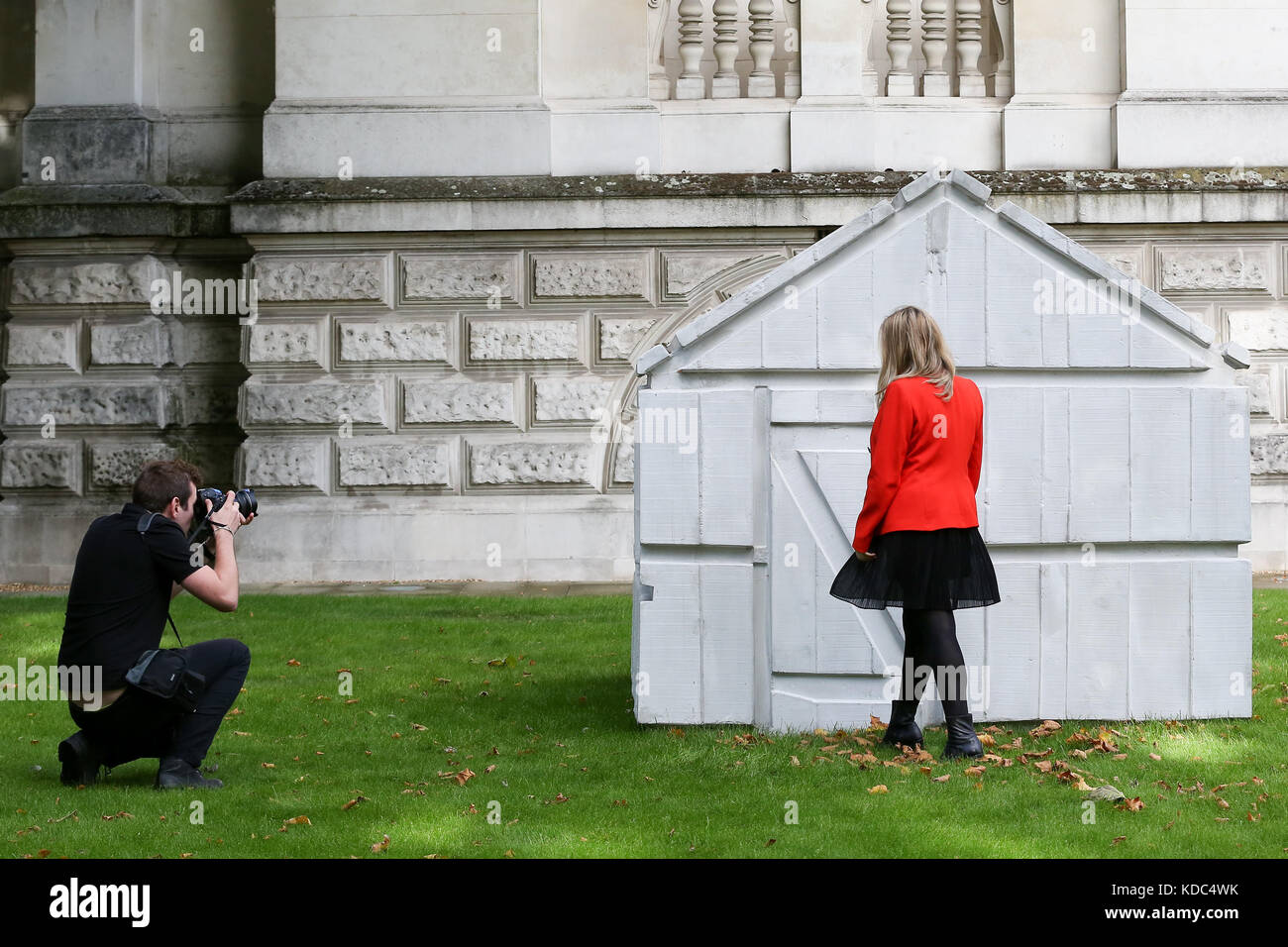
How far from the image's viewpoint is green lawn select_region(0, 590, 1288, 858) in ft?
15.8

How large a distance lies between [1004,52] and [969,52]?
13.1 inches

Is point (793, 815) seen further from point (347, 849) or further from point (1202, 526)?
point (1202, 526)

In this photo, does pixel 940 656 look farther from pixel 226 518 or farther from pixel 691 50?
pixel 691 50

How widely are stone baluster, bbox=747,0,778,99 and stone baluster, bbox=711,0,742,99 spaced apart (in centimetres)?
14

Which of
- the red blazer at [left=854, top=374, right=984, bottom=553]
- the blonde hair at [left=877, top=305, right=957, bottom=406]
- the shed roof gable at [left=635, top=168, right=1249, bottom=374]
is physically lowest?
the red blazer at [left=854, top=374, right=984, bottom=553]

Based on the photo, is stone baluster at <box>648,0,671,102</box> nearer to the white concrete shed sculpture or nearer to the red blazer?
the white concrete shed sculpture

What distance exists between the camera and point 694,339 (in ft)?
20.7

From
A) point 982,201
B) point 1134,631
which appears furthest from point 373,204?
point 1134,631

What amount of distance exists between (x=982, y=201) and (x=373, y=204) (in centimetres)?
721

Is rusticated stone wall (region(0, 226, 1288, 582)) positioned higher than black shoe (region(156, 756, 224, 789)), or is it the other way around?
rusticated stone wall (region(0, 226, 1288, 582))

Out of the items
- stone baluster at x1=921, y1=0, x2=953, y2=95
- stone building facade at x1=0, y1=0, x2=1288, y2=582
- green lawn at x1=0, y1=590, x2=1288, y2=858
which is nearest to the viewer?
green lawn at x1=0, y1=590, x2=1288, y2=858

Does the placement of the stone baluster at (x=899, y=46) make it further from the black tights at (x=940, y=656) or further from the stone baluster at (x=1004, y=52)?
the black tights at (x=940, y=656)

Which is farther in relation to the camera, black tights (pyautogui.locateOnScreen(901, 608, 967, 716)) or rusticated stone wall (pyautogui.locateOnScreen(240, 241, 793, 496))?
rusticated stone wall (pyautogui.locateOnScreen(240, 241, 793, 496))

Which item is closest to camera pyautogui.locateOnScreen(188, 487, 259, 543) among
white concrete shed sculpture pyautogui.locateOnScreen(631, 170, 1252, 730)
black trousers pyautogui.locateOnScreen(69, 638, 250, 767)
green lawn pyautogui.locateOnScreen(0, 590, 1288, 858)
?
black trousers pyautogui.locateOnScreen(69, 638, 250, 767)
